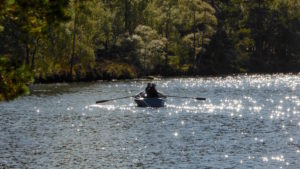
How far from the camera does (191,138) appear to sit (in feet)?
154

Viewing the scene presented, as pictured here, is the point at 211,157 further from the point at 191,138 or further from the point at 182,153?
the point at 191,138

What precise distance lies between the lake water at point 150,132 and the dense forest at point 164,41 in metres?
18.9

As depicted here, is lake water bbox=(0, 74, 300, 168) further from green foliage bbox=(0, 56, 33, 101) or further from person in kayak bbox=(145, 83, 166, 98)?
green foliage bbox=(0, 56, 33, 101)

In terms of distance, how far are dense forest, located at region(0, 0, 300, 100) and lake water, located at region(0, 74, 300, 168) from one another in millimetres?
18930

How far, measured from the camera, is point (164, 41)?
132250mm

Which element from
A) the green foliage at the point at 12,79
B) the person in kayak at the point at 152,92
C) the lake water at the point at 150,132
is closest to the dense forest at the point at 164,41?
the person in kayak at the point at 152,92

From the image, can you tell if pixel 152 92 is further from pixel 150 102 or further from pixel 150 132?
pixel 150 132

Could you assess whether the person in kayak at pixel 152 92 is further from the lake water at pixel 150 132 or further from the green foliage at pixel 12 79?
the green foliage at pixel 12 79

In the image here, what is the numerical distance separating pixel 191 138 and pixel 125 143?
199 inches

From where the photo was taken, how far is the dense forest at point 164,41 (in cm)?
10856

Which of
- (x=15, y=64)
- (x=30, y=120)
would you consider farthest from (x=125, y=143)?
(x=15, y=64)

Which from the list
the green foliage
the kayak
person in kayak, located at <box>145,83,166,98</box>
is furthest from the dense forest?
the green foliage

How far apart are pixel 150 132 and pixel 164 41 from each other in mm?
83191

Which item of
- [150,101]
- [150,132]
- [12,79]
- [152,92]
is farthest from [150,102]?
[12,79]
